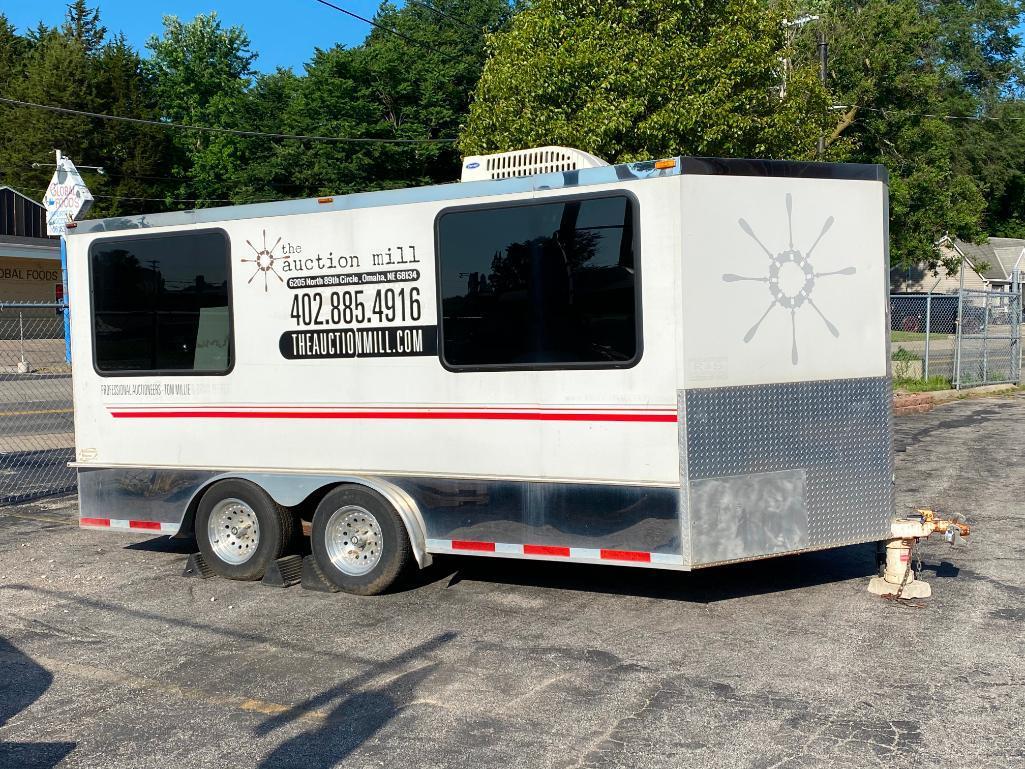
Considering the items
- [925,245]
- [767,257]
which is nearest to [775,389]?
[767,257]

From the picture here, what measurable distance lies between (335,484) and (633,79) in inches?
524

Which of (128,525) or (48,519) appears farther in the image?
(48,519)

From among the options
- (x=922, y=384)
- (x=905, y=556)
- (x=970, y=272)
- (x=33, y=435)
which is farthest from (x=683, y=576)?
(x=970, y=272)

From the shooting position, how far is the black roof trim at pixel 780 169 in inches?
259

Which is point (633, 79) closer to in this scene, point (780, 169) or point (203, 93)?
point (780, 169)

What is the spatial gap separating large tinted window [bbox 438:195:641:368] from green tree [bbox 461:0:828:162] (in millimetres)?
12353

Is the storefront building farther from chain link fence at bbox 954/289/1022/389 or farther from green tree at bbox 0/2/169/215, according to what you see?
chain link fence at bbox 954/289/1022/389

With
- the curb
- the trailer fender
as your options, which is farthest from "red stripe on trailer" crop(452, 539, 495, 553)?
the curb

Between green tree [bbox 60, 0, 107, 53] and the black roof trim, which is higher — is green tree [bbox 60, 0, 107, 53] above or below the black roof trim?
above

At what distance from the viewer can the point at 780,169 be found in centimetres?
688

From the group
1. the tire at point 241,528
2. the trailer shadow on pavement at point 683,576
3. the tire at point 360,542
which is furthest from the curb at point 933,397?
the tire at point 241,528

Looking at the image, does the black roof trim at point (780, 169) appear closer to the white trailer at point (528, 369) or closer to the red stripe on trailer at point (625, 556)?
the white trailer at point (528, 369)

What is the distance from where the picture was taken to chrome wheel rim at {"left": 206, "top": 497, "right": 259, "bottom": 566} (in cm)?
823

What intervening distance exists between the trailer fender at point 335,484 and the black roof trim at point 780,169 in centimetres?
298
